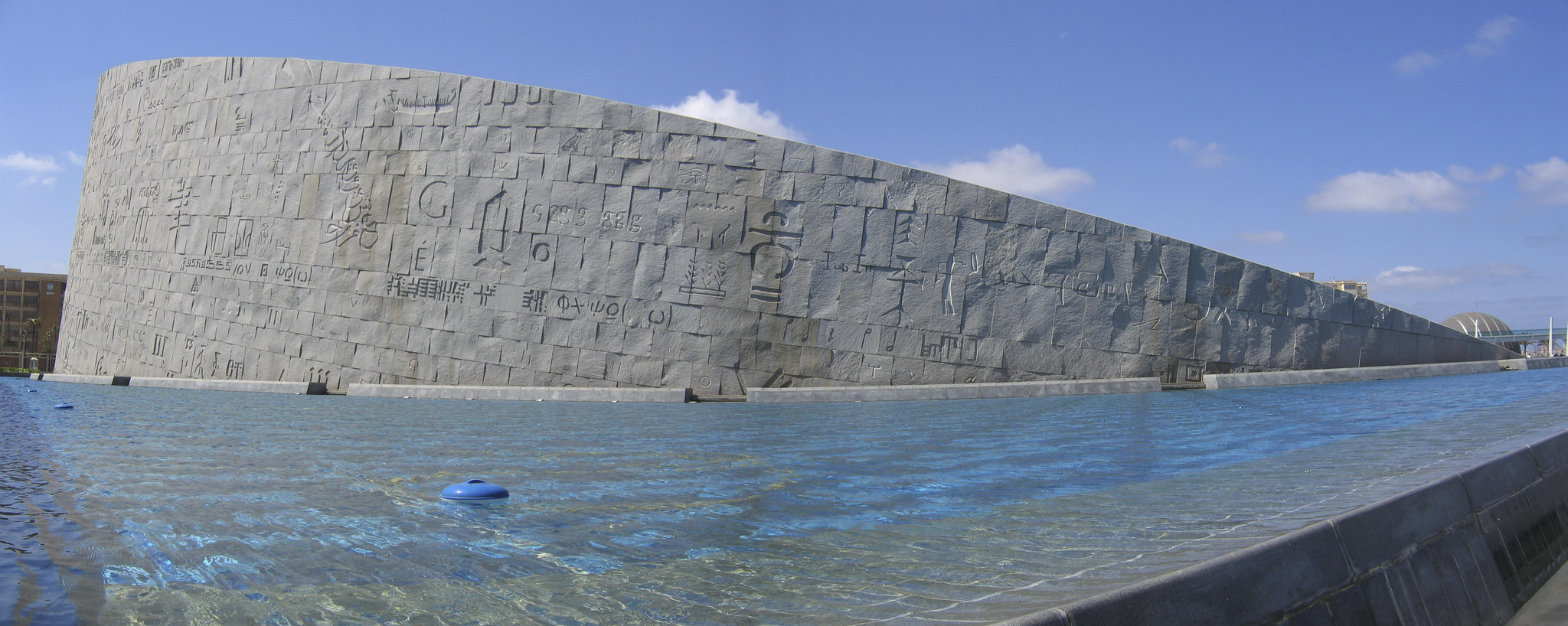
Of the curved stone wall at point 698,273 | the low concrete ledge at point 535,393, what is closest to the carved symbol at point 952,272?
the curved stone wall at point 698,273

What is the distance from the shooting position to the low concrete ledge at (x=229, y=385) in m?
13.9

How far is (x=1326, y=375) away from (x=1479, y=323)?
4822 centimetres

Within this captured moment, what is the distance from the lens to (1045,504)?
3.65 meters

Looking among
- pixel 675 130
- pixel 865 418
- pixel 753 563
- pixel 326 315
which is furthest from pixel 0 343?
pixel 753 563

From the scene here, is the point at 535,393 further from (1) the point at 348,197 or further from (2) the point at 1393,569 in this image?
(2) the point at 1393,569

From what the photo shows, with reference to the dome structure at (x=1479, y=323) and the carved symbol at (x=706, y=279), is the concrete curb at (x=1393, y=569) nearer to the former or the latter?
the carved symbol at (x=706, y=279)

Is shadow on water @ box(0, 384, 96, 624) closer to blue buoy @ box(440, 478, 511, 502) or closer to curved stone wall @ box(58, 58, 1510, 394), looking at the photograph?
blue buoy @ box(440, 478, 511, 502)

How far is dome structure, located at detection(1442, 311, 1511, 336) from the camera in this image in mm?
49469

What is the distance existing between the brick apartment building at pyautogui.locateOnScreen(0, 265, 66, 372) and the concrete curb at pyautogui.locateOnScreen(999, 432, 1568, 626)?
75.6 metres

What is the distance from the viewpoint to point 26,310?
63.4 meters

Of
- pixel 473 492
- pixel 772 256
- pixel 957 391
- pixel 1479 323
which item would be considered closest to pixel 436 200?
pixel 772 256

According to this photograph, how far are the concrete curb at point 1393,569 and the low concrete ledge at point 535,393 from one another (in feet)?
31.7

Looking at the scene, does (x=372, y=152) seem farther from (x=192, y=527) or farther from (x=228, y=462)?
(x=192, y=527)

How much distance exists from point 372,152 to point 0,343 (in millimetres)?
64699
